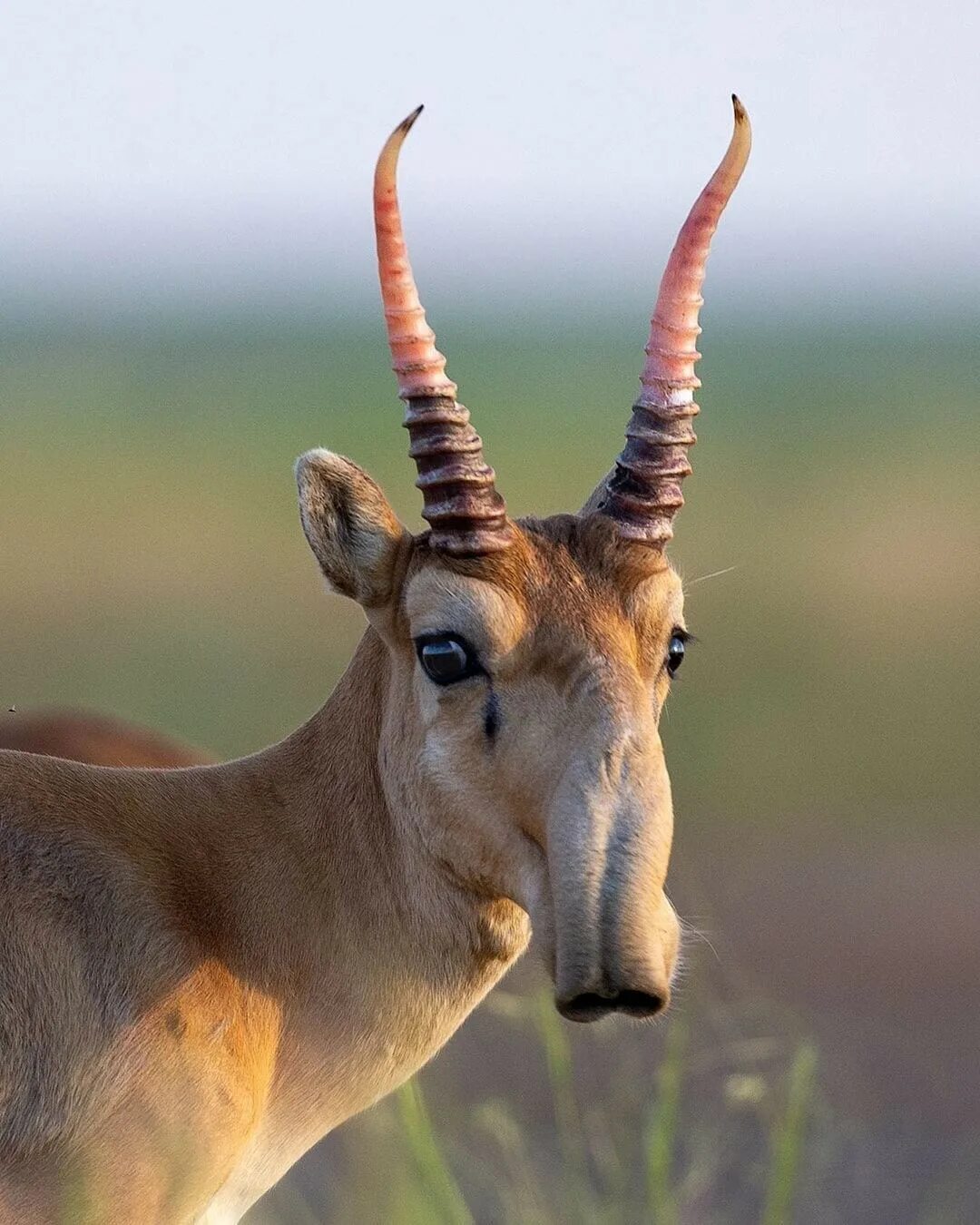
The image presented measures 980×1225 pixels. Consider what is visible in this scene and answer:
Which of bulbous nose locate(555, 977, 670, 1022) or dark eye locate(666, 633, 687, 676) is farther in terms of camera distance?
dark eye locate(666, 633, 687, 676)

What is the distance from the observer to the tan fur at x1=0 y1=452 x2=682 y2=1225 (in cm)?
683

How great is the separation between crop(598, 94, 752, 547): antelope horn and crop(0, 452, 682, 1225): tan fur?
0.18m

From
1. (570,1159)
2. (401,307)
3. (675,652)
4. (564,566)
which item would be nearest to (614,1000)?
(675,652)

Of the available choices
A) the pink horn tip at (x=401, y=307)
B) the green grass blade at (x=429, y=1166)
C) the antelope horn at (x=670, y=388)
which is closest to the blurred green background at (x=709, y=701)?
the green grass blade at (x=429, y=1166)

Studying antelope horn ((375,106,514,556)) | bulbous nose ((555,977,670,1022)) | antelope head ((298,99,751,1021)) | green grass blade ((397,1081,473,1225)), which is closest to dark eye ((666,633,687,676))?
antelope head ((298,99,751,1021))

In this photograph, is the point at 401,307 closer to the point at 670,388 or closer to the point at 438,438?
the point at 438,438

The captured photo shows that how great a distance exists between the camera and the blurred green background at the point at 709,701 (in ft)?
46.1

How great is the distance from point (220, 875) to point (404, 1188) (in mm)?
1277

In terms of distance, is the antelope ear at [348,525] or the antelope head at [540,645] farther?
the antelope ear at [348,525]

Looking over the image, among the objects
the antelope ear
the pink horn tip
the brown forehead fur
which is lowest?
the brown forehead fur

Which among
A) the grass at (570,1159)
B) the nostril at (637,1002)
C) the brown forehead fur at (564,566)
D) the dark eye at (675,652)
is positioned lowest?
the grass at (570,1159)

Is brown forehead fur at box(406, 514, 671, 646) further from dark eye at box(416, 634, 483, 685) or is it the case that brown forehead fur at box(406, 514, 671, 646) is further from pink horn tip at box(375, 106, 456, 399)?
pink horn tip at box(375, 106, 456, 399)

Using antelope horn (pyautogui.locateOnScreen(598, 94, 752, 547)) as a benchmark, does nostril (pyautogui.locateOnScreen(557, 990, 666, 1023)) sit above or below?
below

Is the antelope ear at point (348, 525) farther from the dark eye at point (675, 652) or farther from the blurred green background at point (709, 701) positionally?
the blurred green background at point (709, 701)
